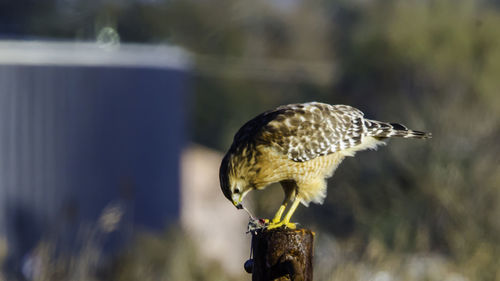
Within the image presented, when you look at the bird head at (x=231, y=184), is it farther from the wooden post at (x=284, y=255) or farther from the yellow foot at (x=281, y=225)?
the wooden post at (x=284, y=255)

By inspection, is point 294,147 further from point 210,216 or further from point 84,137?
point 84,137

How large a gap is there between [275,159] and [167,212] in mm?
11915

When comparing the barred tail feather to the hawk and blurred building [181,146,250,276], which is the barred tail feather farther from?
blurred building [181,146,250,276]

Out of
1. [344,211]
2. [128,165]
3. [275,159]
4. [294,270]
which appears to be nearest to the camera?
[294,270]

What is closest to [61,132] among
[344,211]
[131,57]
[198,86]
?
[131,57]

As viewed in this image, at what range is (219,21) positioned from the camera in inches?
1315

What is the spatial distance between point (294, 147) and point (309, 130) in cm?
14

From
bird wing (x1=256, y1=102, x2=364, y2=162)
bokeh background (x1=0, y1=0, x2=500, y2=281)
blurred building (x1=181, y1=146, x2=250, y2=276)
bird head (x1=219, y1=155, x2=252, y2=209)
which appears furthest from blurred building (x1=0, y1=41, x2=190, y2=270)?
bird head (x1=219, y1=155, x2=252, y2=209)

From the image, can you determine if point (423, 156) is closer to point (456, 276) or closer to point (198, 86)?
point (456, 276)

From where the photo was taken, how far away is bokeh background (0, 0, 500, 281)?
9266 mm

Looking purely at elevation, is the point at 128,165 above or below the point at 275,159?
below

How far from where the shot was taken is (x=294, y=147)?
5.17 metres

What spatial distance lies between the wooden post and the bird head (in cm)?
61

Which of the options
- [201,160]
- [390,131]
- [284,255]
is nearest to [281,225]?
[284,255]
